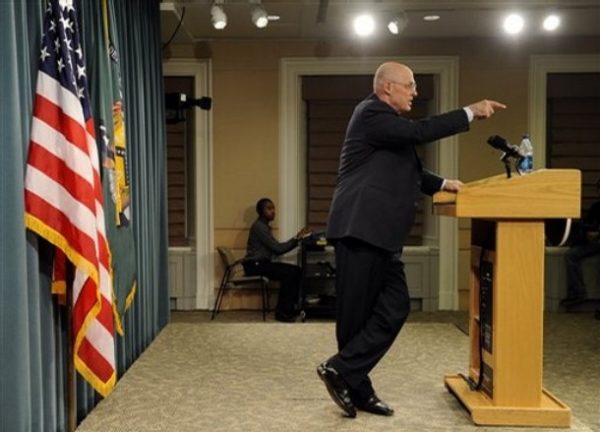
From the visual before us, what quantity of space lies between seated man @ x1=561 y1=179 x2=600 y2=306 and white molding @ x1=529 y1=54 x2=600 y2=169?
702mm

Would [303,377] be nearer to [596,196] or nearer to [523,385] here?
[523,385]

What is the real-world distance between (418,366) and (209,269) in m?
3.35

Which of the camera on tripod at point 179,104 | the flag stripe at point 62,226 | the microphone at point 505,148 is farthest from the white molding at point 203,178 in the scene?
the microphone at point 505,148

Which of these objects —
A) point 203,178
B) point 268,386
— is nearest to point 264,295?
point 203,178

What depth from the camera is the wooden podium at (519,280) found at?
2.74 metres

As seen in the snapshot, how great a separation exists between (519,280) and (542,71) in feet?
15.1

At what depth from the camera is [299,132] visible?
22.8 ft

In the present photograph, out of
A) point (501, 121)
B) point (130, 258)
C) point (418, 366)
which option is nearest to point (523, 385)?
point (418, 366)

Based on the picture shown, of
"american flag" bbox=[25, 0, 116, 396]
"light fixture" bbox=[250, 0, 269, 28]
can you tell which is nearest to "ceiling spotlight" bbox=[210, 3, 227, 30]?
"light fixture" bbox=[250, 0, 269, 28]

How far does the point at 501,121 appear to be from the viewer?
682 cm

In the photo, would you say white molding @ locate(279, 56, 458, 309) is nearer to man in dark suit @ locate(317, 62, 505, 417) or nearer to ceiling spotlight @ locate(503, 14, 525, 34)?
ceiling spotlight @ locate(503, 14, 525, 34)

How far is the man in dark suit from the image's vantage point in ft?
9.12

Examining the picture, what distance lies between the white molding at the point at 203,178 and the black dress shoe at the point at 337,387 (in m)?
4.17

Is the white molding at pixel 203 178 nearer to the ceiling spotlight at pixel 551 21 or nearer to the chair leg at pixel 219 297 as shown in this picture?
the chair leg at pixel 219 297
